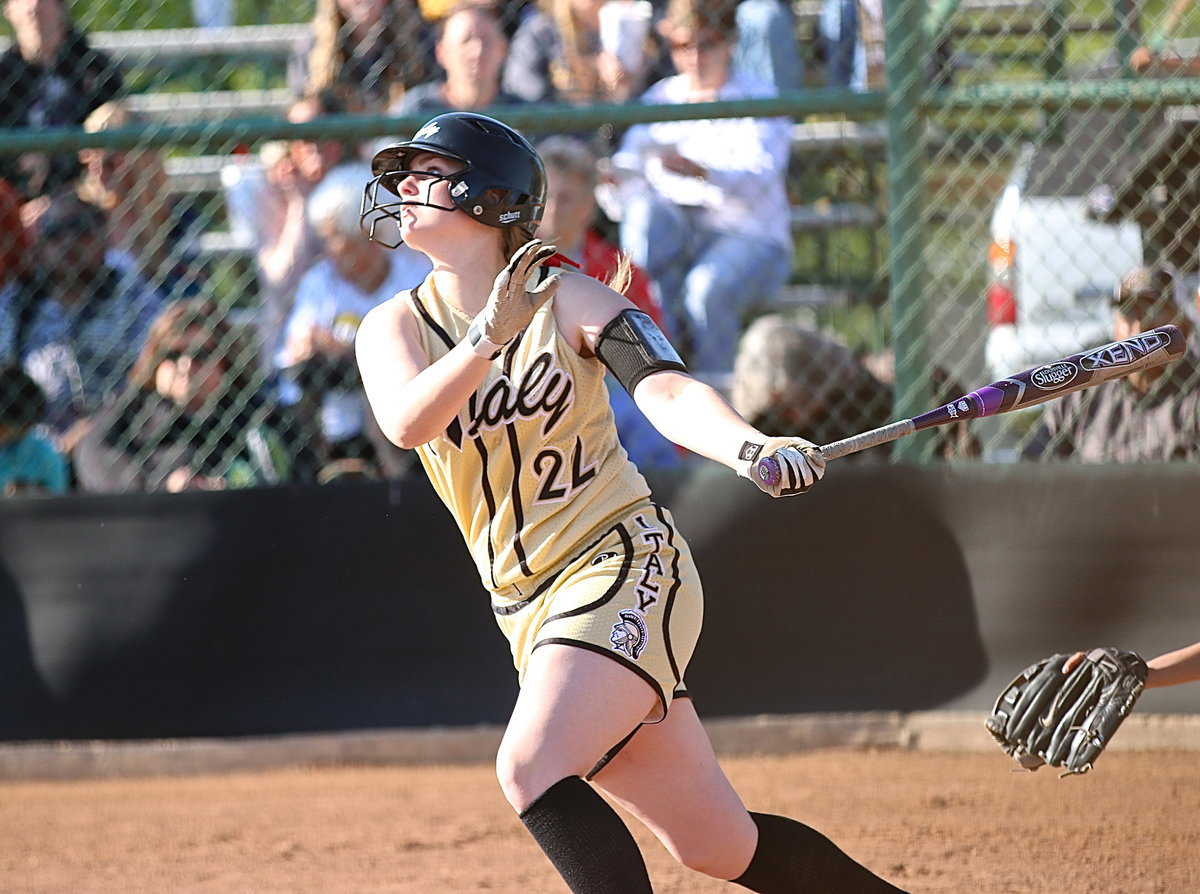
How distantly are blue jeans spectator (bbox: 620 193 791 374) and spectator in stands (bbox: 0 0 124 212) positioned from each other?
7.45 ft

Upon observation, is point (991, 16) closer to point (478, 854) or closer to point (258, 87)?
point (478, 854)

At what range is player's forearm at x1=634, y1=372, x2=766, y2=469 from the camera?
8.66 feet

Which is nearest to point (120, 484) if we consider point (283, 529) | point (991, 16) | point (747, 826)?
point (283, 529)

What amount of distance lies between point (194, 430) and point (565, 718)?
329 cm

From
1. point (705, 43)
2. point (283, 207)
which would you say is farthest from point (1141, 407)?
point (283, 207)

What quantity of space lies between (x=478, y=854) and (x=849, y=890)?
1.78 meters

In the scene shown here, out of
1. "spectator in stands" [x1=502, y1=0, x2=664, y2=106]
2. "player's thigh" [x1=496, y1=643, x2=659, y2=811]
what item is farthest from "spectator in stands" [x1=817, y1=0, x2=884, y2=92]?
"player's thigh" [x1=496, y1=643, x2=659, y2=811]

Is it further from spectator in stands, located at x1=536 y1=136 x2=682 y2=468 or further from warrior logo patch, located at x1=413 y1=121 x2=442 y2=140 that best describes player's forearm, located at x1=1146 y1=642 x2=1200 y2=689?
spectator in stands, located at x1=536 y1=136 x2=682 y2=468

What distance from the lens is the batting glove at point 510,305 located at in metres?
2.62

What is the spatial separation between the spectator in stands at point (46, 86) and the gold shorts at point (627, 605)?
3851mm

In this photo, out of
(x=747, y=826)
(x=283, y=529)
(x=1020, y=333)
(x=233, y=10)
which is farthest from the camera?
(x=233, y=10)

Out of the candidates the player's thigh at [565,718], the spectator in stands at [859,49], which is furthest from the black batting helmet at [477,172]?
the spectator in stands at [859,49]

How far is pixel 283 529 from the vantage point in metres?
5.45

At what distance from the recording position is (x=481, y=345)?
2.64 metres
